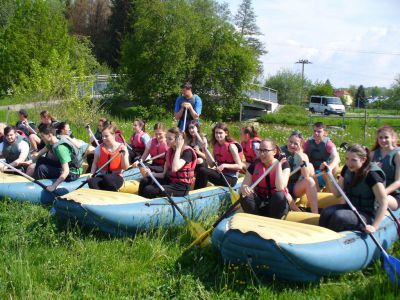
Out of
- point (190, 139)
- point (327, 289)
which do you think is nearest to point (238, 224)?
point (327, 289)

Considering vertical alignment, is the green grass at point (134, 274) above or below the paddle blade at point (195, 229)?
below

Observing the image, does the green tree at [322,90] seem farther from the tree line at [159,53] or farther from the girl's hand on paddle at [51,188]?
the girl's hand on paddle at [51,188]

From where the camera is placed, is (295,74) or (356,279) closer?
(356,279)

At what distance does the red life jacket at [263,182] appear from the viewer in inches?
198

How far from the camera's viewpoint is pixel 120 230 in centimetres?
512

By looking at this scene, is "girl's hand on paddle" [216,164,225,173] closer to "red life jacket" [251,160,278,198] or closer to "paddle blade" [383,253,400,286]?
"red life jacket" [251,160,278,198]

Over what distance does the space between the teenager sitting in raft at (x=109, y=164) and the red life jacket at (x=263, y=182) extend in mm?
1992

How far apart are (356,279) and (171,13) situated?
841 inches

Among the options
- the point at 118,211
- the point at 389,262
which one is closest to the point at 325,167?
the point at 389,262

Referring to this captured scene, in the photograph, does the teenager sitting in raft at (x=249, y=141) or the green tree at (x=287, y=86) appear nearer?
the teenager sitting in raft at (x=249, y=141)

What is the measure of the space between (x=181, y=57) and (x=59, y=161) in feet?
56.6

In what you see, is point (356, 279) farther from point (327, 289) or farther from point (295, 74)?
point (295, 74)

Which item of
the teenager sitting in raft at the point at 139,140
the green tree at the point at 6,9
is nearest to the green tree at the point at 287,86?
the green tree at the point at 6,9

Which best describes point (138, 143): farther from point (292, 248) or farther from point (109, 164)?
point (292, 248)
